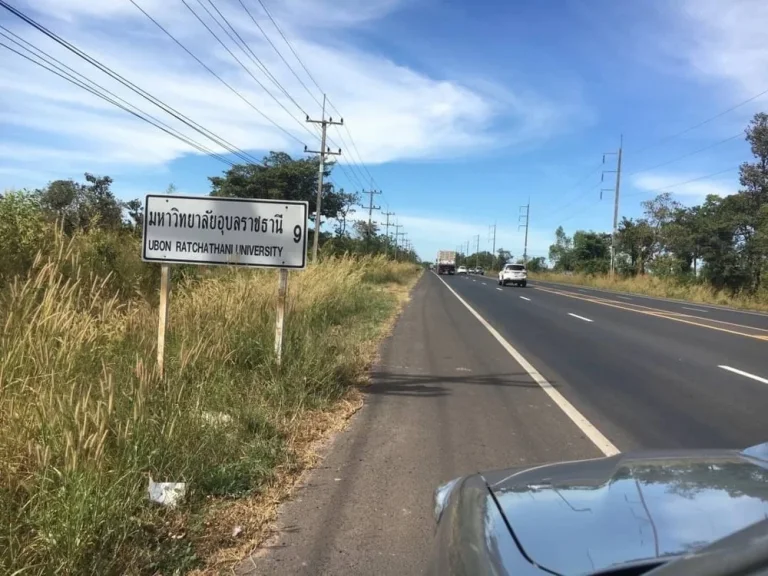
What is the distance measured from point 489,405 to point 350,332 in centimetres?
529

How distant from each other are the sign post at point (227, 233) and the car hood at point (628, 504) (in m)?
4.77

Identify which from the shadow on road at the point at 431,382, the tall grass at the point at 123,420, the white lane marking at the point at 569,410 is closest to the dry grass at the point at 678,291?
the white lane marking at the point at 569,410

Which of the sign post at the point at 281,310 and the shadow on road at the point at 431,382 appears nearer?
the sign post at the point at 281,310

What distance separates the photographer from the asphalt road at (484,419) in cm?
381

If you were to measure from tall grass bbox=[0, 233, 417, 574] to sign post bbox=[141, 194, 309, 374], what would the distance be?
67 cm

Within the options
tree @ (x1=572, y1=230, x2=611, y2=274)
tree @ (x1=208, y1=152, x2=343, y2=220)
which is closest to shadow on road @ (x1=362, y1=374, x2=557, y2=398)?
tree @ (x1=208, y1=152, x2=343, y2=220)

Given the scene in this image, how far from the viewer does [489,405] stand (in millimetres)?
7254

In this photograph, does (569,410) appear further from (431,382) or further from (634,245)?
(634,245)

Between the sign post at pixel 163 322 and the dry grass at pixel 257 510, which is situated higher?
the sign post at pixel 163 322

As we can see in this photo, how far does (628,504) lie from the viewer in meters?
2.15

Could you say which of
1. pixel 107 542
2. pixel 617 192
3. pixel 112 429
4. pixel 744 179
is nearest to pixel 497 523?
pixel 107 542

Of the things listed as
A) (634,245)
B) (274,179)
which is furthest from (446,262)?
(274,179)

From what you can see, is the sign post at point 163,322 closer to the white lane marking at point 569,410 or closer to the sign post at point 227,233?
the sign post at point 227,233

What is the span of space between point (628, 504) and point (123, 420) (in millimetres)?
3295
